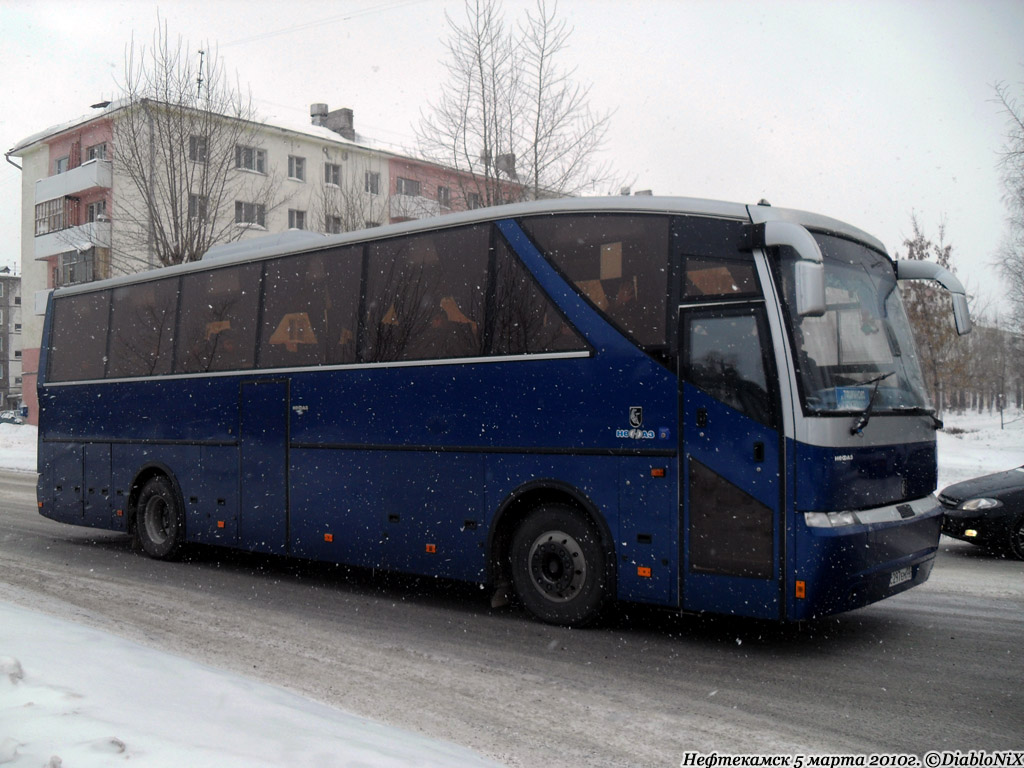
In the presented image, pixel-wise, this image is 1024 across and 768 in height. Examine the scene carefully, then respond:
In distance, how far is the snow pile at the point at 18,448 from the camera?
28253 mm

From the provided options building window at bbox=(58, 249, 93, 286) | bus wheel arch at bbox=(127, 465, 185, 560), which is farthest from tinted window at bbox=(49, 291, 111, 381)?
building window at bbox=(58, 249, 93, 286)

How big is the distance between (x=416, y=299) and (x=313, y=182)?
42315 mm

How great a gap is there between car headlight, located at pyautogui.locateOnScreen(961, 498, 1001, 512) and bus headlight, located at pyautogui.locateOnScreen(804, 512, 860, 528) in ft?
17.9

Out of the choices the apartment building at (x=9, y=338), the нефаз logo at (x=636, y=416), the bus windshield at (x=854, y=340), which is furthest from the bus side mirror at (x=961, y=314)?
the apartment building at (x=9, y=338)

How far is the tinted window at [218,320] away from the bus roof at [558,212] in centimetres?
22

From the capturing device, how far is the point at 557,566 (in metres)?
7.62

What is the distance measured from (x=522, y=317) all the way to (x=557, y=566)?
6.92ft

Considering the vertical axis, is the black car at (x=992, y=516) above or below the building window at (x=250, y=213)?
below

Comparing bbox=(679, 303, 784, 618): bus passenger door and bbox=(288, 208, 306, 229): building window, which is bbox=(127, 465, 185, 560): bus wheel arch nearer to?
bbox=(679, 303, 784, 618): bus passenger door

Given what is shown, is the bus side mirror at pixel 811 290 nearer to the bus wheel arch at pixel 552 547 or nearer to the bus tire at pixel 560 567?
the bus wheel arch at pixel 552 547

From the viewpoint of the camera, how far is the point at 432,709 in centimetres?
542

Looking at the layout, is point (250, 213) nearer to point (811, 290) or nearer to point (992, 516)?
point (992, 516)

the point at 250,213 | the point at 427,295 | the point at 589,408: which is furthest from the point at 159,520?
the point at 250,213

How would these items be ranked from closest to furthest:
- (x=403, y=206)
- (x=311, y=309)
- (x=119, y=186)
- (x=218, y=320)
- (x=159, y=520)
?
(x=311, y=309) < (x=218, y=320) < (x=159, y=520) < (x=119, y=186) < (x=403, y=206)
